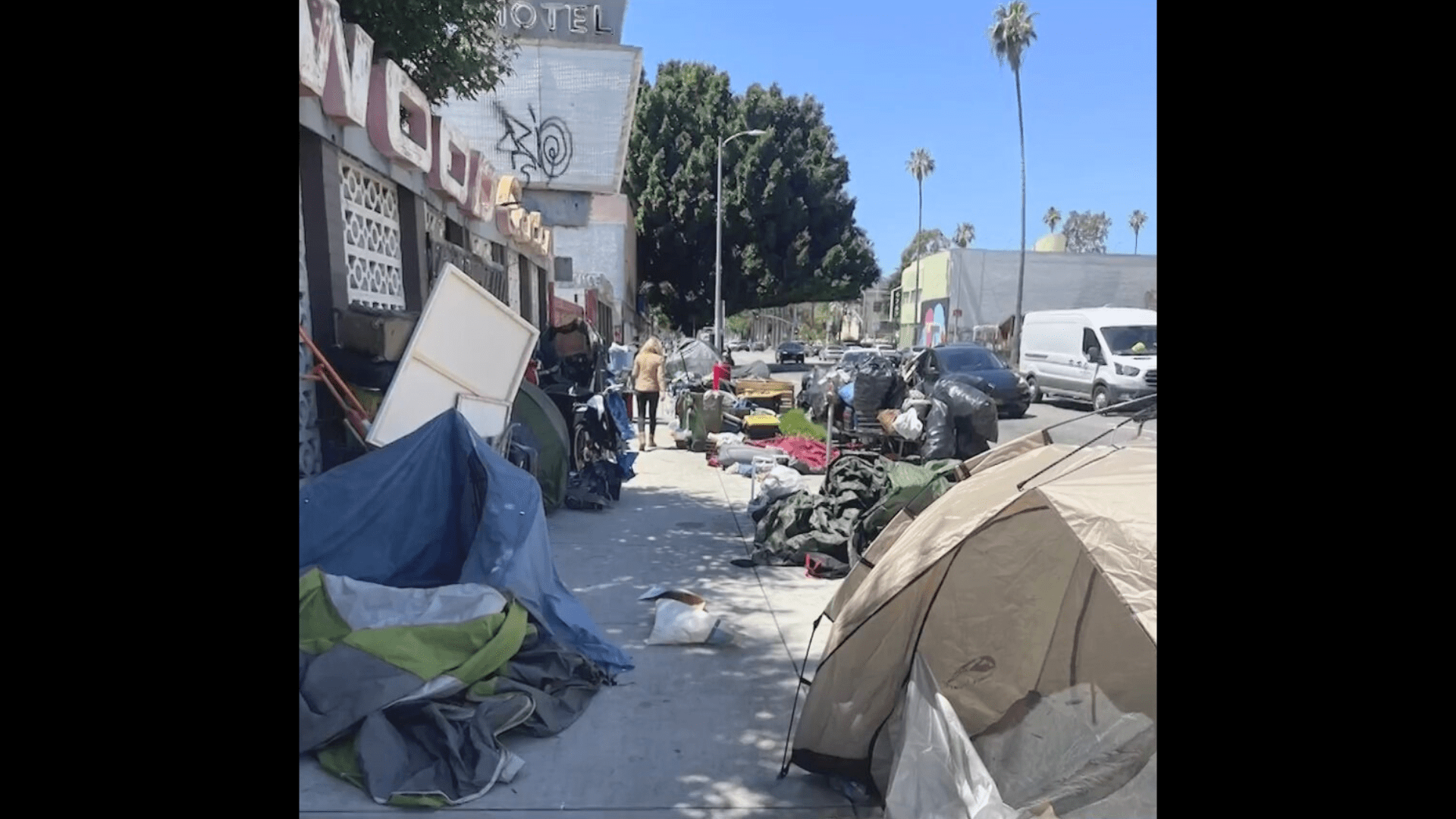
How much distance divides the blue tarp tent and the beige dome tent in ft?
5.16

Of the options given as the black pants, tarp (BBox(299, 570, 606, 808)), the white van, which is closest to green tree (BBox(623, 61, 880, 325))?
the white van

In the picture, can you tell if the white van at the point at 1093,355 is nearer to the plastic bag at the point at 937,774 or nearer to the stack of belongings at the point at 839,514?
the stack of belongings at the point at 839,514

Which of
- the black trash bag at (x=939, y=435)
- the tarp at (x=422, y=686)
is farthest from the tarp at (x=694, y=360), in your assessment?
the tarp at (x=422, y=686)

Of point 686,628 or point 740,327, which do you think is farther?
point 740,327

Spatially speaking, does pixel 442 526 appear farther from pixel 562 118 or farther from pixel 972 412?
pixel 562 118

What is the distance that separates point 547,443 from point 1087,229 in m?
103

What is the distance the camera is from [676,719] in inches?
169

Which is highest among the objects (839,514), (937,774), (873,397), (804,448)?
(873,397)

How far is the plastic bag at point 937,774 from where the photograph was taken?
3039mm

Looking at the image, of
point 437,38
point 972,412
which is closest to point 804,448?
point 972,412

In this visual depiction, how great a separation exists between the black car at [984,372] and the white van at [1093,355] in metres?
1.58
